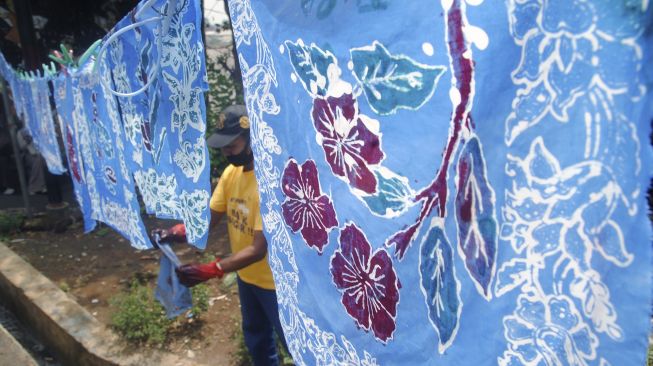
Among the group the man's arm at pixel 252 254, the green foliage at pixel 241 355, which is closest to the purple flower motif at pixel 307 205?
the man's arm at pixel 252 254

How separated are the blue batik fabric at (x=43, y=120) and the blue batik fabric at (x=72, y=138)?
40 cm

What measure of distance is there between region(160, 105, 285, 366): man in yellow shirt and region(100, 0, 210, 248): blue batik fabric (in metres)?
0.24

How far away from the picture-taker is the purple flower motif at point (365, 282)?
1271 millimetres

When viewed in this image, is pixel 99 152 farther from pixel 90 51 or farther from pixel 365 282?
pixel 365 282

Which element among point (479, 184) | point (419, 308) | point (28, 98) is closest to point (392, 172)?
point (479, 184)

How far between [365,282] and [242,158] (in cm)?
115

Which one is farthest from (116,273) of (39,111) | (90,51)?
(90,51)

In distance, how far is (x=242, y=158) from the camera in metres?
2.30

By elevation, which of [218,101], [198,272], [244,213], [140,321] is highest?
[218,101]

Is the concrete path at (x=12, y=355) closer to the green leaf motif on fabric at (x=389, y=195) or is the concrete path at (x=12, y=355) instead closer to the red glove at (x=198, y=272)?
the red glove at (x=198, y=272)

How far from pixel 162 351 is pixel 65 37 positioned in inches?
210

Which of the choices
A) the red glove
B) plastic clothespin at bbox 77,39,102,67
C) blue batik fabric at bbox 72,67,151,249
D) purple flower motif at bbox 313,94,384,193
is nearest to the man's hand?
blue batik fabric at bbox 72,67,151,249

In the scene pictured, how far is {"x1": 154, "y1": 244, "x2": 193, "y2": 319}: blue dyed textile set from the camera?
104 inches

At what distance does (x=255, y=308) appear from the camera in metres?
2.56
